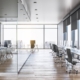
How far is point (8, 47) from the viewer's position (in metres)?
7.57

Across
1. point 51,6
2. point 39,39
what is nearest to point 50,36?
point 39,39

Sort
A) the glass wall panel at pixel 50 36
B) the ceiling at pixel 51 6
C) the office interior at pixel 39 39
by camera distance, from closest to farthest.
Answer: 1. the office interior at pixel 39 39
2. the ceiling at pixel 51 6
3. the glass wall panel at pixel 50 36

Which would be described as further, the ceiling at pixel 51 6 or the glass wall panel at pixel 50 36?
the glass wall panel at pixel 50 36

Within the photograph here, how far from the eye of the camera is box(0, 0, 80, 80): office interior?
A: 4672 millimetres

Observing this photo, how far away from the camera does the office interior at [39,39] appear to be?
4672mm

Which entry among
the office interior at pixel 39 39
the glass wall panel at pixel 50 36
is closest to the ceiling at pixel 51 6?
the office interior at pixel 39 39

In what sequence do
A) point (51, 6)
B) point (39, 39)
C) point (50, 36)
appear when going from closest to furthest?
point (51, 6)
point (39, 39)
point (50, 36)

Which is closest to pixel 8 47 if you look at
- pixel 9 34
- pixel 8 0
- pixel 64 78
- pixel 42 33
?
pixel 9 34

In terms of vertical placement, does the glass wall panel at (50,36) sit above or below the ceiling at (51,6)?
below

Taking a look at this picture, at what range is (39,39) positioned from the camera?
14117 millimetres

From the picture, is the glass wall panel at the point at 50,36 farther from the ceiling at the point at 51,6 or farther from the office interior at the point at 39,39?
the ceiling at the point at 51,6

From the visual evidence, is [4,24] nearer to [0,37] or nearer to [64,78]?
[0,37]

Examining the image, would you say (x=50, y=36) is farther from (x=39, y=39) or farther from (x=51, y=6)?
(x=51, y=6)

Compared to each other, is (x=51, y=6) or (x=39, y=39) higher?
(x=51, y=6)
